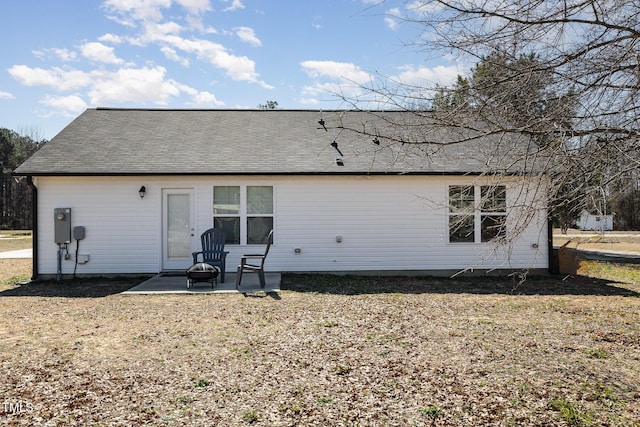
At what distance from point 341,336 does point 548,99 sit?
375 cm

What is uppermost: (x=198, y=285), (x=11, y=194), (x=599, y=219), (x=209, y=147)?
(x=11, y=194)

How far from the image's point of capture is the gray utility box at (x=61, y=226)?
439 inches

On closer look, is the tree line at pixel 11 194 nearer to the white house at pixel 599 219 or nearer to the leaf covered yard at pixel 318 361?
the leaf covered yard at pixel 318 361

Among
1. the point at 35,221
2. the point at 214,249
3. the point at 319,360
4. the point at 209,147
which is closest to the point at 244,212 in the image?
the point at 214,249

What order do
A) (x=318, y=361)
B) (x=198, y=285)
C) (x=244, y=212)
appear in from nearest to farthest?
1. (x=318, y=361)
2. (x=198, y=285)
3. (x=244, y=212)

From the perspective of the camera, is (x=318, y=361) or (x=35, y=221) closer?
(x=318, y=361)

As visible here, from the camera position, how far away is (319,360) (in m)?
5.30

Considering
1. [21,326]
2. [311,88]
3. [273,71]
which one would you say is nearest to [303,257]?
[273,71]

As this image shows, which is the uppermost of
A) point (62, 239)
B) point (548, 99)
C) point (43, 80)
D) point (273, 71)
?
point (43, 80)

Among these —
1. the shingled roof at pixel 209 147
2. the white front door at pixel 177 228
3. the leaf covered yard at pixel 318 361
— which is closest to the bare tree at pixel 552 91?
the leaf covered yard at pixel 318 361

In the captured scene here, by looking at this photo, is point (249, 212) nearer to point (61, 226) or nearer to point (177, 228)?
point (177, 228)

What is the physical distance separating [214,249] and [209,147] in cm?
324

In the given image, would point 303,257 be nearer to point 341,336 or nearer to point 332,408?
point 341,336

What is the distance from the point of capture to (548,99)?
3945mm
